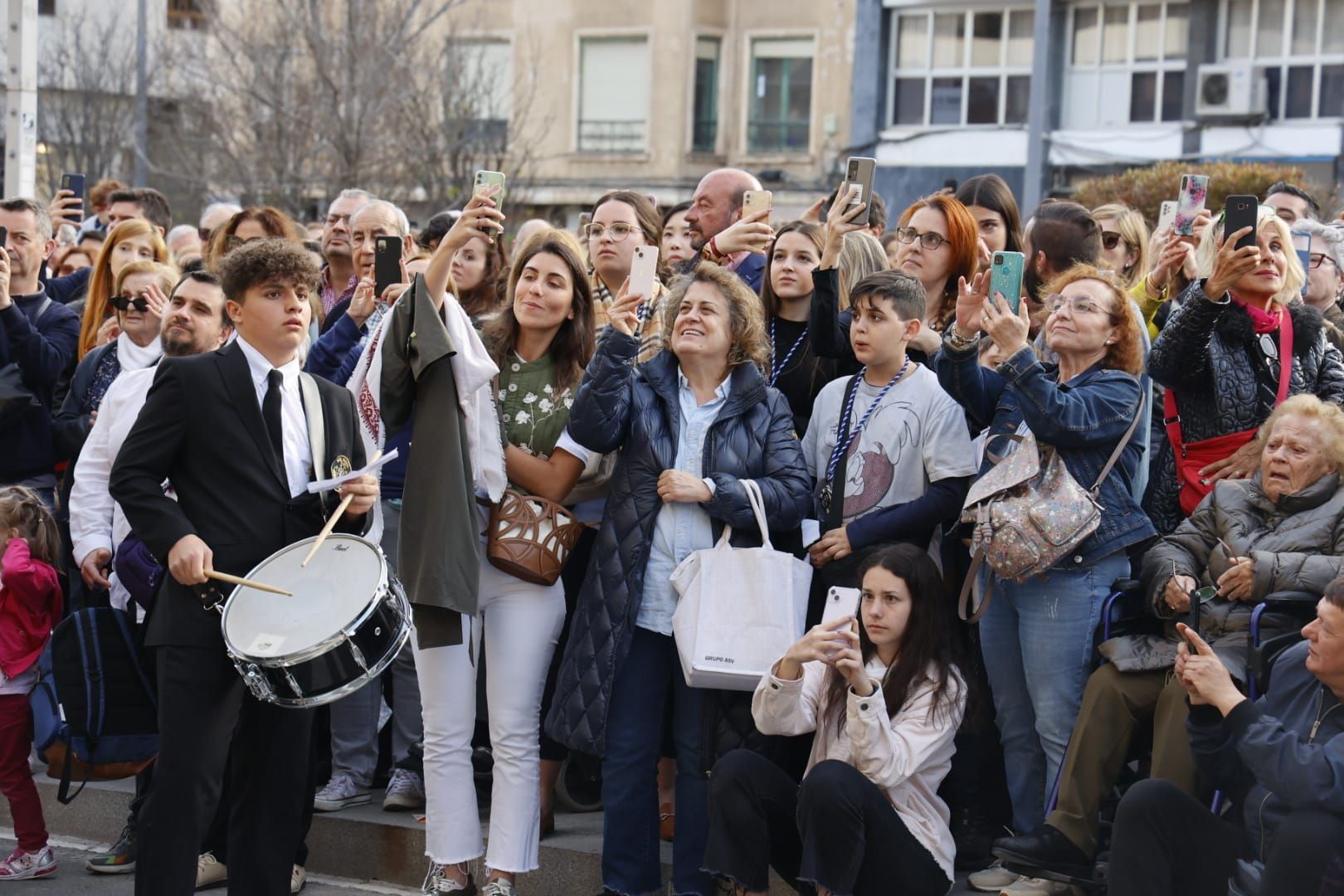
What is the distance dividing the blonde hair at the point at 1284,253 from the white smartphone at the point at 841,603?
1842mm

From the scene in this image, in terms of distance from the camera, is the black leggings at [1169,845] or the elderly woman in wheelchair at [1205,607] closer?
the black leggings at [1169,845]

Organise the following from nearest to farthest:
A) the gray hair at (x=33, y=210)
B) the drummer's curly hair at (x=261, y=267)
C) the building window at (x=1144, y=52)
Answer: the drummer's curly hair at (x=261, y=267), the gray hair at (x=33, y=210), the building window at (x=1144, y=52)

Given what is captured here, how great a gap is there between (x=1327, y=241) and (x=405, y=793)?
4.53 meters

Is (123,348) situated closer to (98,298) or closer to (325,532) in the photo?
(98,298)

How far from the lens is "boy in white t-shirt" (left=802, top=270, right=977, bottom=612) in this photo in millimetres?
6004

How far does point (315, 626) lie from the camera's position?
5.16m

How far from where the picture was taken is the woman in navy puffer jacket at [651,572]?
5859mm

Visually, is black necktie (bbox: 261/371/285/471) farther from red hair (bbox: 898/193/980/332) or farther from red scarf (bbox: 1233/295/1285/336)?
red scarf (bbox: 1233/295/1285/336)

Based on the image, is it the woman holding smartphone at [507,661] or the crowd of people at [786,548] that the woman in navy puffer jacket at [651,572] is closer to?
the crowd of people at [786,548]

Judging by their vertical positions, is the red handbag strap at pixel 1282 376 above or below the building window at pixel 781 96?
below

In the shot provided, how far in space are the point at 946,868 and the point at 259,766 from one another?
2.26 meters

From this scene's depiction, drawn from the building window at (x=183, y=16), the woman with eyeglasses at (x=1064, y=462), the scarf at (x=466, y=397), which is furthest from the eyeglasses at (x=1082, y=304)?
the building window at (x=183, y=16)

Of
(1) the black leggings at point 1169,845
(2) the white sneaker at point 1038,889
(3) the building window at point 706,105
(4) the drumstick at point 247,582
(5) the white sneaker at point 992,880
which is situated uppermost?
(3) the building window at point 706,105

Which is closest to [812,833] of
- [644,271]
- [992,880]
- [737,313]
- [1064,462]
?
[992,880]
